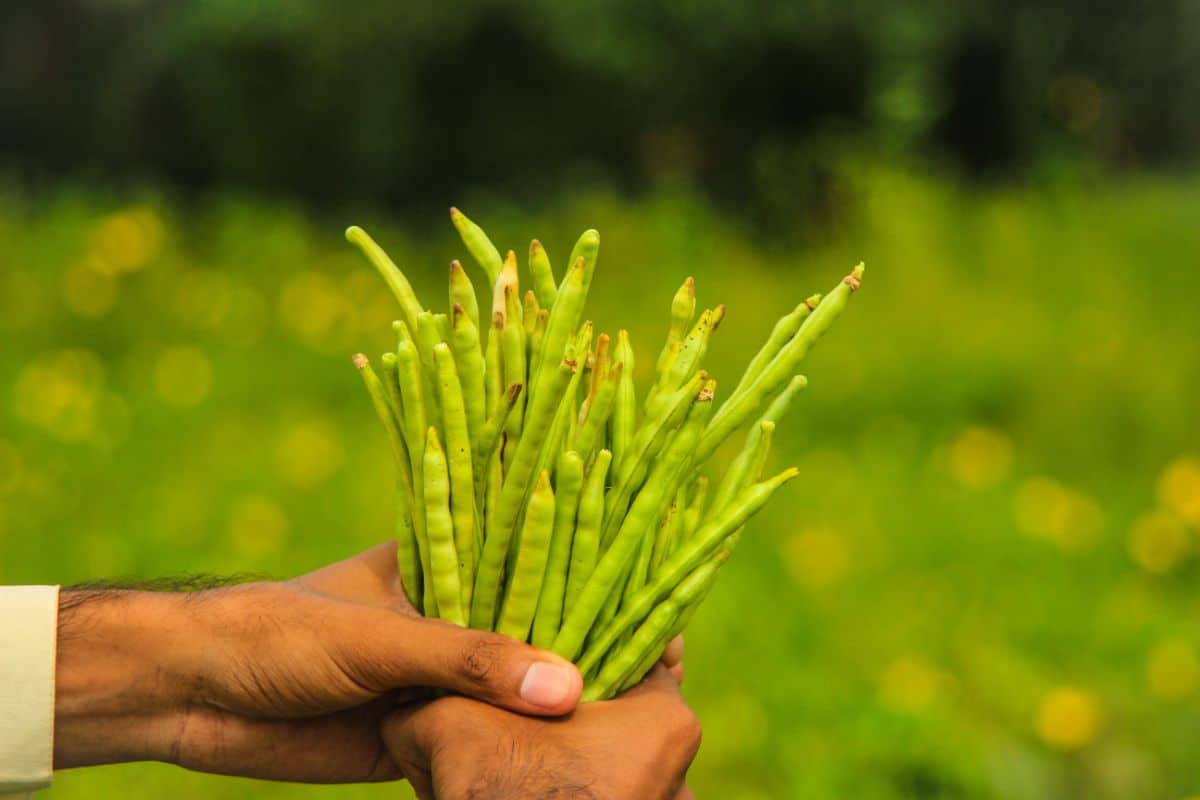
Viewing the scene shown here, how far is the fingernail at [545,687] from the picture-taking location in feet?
4.84

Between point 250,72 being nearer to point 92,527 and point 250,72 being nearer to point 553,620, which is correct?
point 92,527

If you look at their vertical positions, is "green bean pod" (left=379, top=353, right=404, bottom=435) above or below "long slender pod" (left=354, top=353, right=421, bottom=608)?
above

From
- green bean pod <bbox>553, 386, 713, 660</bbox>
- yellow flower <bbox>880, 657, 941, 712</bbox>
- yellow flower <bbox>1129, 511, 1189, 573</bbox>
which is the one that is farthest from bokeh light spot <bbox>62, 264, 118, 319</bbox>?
green bean pod <bbox>553, 386, 713, 660</bbox>

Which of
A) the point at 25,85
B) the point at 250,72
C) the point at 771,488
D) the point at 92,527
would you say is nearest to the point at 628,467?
the point at 771,488

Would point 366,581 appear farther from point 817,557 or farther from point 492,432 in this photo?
point 817,557

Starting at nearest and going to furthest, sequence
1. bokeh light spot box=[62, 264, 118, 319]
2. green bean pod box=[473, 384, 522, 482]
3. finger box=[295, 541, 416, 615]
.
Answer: green bean pod box=[473, 384, 522, 482] → finger box=[295, 541, 416, 615] → bokeh light spot box=[62, 264, 118, 319]

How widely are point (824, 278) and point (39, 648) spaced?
4.56 m

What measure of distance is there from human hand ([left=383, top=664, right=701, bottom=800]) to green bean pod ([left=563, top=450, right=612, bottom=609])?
0.13m

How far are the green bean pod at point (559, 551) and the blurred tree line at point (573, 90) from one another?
5.63 m

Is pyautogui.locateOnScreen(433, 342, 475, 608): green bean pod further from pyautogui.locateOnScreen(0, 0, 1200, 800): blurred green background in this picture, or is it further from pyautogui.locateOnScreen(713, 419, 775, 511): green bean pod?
pyautogui.locateOnScreen(0, 0, 1200, 800): blurred green background

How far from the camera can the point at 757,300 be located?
5719 mm

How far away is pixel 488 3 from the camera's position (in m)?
8.52

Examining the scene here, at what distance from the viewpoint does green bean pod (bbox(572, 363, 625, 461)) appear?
4.94 ft

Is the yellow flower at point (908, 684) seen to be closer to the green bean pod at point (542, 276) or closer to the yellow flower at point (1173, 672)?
the yellow flower at point (1173, 672)
